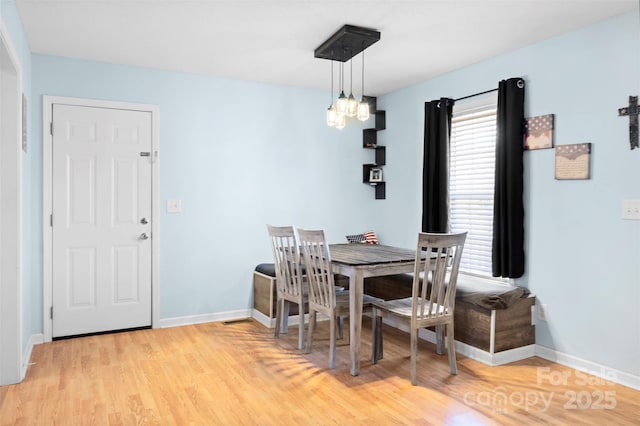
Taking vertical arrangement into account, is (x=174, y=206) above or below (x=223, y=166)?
below

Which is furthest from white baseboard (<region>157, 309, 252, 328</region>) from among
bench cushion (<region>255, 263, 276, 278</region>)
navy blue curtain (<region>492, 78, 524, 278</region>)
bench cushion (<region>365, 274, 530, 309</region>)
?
navy blue curtain (<region>492, 78, 524, 278</region>)

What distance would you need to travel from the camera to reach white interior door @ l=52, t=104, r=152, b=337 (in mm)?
3885

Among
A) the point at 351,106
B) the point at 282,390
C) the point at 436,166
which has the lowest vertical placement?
the point at 282,390

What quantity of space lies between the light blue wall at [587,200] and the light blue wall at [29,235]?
3822 mm

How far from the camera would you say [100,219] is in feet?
13.2

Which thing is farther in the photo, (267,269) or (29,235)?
(267,269)

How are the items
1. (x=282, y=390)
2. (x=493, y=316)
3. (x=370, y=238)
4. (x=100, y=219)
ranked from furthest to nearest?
(x=370, y=238) < (x=100, y=219) < (x=493, y=316) < (x=282, y=390)

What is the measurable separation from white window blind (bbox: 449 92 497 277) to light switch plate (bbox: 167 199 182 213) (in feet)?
8.69

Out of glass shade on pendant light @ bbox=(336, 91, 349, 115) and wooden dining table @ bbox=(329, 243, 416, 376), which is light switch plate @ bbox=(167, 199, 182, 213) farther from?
glass shade on pendant light @ bbox=(336, 91, 349, 115)

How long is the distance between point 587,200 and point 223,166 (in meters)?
3.22

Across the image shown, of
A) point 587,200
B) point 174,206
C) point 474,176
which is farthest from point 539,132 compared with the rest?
point 174,206

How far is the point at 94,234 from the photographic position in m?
4.00

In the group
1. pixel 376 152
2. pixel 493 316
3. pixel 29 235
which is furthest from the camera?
pixel 376 152

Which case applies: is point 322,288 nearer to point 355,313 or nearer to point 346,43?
point 355,313
